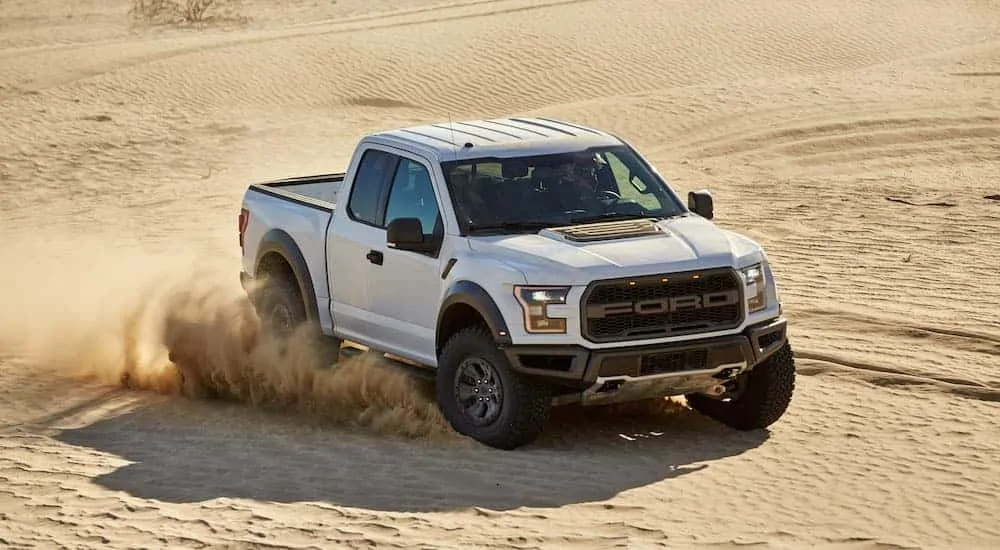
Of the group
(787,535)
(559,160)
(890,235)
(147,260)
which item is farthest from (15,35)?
(787,535)

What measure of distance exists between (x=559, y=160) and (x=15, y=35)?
2954 centimetres

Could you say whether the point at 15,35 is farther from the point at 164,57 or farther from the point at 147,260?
the point at 147,260

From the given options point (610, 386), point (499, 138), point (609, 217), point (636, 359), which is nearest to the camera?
point (636, 359)

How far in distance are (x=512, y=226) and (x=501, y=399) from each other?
1040 millimetres

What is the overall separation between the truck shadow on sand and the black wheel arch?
0.62 meters

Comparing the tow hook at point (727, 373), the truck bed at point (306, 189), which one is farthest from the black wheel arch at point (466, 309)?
the truck bed at point (306, 189)

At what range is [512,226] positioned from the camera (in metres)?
9.70

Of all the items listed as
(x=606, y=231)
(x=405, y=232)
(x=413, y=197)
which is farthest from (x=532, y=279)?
(x=413, y=197)

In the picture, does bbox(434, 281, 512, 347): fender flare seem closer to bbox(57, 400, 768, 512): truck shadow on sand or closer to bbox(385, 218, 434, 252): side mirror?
bbox(385, 218, 434, 252): side mirror

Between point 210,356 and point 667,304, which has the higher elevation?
point 667,304

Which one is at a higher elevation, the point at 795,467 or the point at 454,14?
the point at 454,14

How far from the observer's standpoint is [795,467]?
9078 mm

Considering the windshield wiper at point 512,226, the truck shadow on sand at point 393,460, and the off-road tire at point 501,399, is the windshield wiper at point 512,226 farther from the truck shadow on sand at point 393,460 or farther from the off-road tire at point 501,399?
the truck shadow on sand at point 393,460

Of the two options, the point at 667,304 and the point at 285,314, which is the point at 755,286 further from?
the point at 285,314
